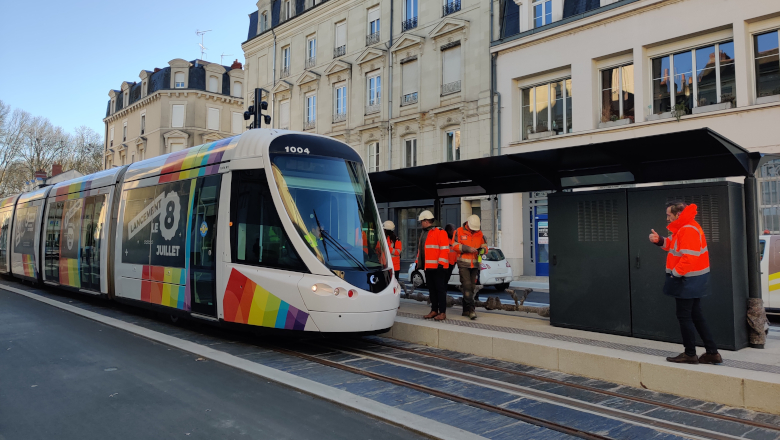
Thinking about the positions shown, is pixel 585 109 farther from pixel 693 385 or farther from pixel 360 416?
pixel 360 416

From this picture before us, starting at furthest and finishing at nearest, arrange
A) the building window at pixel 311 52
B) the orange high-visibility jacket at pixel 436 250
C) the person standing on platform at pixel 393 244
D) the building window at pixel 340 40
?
the building window at pixel 311 52 → the building window at pixel 340 40 → the person standing on platform at pixel 393 244 → the orange high-visibility jacket at pixel 436 250

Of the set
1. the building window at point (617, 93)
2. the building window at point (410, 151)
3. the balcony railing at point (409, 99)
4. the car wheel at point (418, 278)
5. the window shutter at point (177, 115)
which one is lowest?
the car wheel at point (418, 278)

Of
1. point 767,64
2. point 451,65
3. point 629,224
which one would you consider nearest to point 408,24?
point 451,65

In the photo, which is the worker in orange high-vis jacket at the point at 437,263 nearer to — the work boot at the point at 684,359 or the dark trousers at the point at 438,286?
the dark trousers at the point at 438,286

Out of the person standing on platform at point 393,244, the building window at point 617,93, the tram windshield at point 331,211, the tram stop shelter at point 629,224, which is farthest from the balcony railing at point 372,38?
the tram windshield at point 331,211

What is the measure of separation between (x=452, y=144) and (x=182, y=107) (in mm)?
29344

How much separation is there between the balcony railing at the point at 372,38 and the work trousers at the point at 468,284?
64.4 feet

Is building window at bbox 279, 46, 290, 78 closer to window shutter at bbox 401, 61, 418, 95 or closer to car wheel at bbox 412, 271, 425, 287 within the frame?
window shutter at bbox 401, 61, 418, 95

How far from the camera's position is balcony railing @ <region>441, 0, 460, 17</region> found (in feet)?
76.6

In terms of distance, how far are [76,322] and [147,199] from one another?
8.27 feet

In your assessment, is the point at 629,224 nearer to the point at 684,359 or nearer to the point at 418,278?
the point at 684,359

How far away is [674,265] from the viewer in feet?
19.5

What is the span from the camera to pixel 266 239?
736cm

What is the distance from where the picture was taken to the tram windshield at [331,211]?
23.7ft
